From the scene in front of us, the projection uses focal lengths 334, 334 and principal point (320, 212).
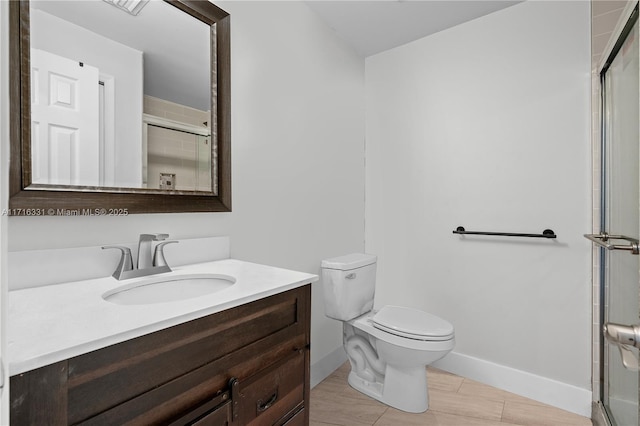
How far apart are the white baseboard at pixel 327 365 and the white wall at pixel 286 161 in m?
0.05

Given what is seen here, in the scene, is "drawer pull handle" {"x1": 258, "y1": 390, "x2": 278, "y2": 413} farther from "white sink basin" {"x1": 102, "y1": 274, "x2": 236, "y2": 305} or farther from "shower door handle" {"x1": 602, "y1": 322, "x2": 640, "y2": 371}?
"shower door handle" {"x1": 602, "y1": 322, "x2": 640, "y2": 371}

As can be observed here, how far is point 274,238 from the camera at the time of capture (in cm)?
182

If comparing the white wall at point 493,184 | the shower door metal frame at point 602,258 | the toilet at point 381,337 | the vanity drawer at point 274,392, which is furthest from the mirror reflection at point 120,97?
the shower door metal frame at point 602,258

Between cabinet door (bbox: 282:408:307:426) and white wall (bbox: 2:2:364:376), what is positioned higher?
white wall (bbox: 2:2:364:376)

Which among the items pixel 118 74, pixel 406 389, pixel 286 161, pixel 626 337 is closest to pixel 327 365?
pixel 406 389

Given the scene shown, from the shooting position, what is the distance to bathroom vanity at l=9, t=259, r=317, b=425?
61 centimetres

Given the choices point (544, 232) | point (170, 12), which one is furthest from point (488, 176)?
point (170, 12)

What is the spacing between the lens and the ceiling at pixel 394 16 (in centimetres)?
200

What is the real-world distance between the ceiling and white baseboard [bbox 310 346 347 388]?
2202 mm

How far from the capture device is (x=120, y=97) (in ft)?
3.96

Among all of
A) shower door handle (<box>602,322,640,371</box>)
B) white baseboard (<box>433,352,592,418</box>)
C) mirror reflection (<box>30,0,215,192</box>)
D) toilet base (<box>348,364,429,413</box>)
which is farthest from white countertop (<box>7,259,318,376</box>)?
white baseboard (<box>433,352,592,418</box>)

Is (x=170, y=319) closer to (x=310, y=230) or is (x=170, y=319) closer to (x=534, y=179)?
(x=310, y=230)

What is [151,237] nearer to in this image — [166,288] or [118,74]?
[166,288]

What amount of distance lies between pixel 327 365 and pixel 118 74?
1975 mm
